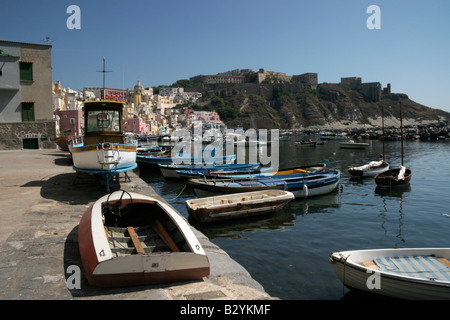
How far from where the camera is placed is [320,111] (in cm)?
17388

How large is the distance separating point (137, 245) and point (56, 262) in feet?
4.79

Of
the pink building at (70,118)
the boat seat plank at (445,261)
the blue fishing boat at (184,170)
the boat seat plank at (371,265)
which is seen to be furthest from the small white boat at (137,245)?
the pink building at (70,118)

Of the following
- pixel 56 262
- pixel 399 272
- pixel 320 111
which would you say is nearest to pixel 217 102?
pixel 320 111

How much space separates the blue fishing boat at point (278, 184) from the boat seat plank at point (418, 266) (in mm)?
9471

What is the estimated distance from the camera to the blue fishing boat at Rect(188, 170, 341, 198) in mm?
16391

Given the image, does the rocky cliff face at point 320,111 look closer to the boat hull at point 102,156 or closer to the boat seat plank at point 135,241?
the boat hull at point 102,156

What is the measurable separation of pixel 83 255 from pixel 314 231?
9357 millimetres

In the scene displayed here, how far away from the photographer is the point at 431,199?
18609 mm

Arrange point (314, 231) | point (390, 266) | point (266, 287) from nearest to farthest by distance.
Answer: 1. point (390, 266)
2. point (266, 287)
3. point (314, 231)

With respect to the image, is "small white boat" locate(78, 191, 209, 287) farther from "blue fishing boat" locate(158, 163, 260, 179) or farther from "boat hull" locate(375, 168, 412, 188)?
"boat hull" locate(375, 168, 412, 188)

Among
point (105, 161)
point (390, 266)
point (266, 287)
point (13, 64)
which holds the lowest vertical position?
point (266, 287)

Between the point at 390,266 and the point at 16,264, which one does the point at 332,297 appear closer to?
the point at 390,266

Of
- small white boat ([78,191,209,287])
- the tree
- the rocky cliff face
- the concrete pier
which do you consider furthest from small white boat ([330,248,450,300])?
the tree

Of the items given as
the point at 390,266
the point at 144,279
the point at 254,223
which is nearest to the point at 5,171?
the point at 254,223
